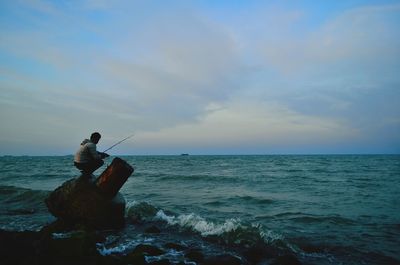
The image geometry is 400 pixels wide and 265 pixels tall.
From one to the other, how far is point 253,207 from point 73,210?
8771 millimetres

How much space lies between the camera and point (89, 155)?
982 centimetres

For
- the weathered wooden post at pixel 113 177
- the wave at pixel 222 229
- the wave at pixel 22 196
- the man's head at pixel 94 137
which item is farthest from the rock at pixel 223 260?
the wave at pixel 22 196

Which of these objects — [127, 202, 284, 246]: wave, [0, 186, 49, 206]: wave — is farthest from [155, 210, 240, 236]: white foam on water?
[0, 186, 49, 206]: wave

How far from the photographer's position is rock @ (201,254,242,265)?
753cm

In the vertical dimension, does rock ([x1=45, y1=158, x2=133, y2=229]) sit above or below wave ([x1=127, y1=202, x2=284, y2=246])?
above

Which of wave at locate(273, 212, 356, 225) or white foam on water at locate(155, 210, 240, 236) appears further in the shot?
wave at locate(273, 212, 356, 225)

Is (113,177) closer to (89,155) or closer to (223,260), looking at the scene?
(89,155)

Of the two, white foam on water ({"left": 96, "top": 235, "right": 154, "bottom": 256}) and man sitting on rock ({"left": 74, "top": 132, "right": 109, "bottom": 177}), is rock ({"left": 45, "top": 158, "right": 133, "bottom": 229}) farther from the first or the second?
white foam on water ({"left": 96, "top": 235, "right": 154, "bottom": 256})

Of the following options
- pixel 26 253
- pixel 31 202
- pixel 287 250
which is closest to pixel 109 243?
pixel 26 253

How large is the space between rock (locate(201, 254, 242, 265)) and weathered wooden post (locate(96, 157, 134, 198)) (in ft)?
11.8

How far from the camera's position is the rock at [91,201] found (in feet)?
32.2

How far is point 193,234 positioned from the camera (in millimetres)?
10812

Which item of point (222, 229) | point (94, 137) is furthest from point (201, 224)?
point (94, 137)

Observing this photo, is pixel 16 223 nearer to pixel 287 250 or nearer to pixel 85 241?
pixel 85 241
